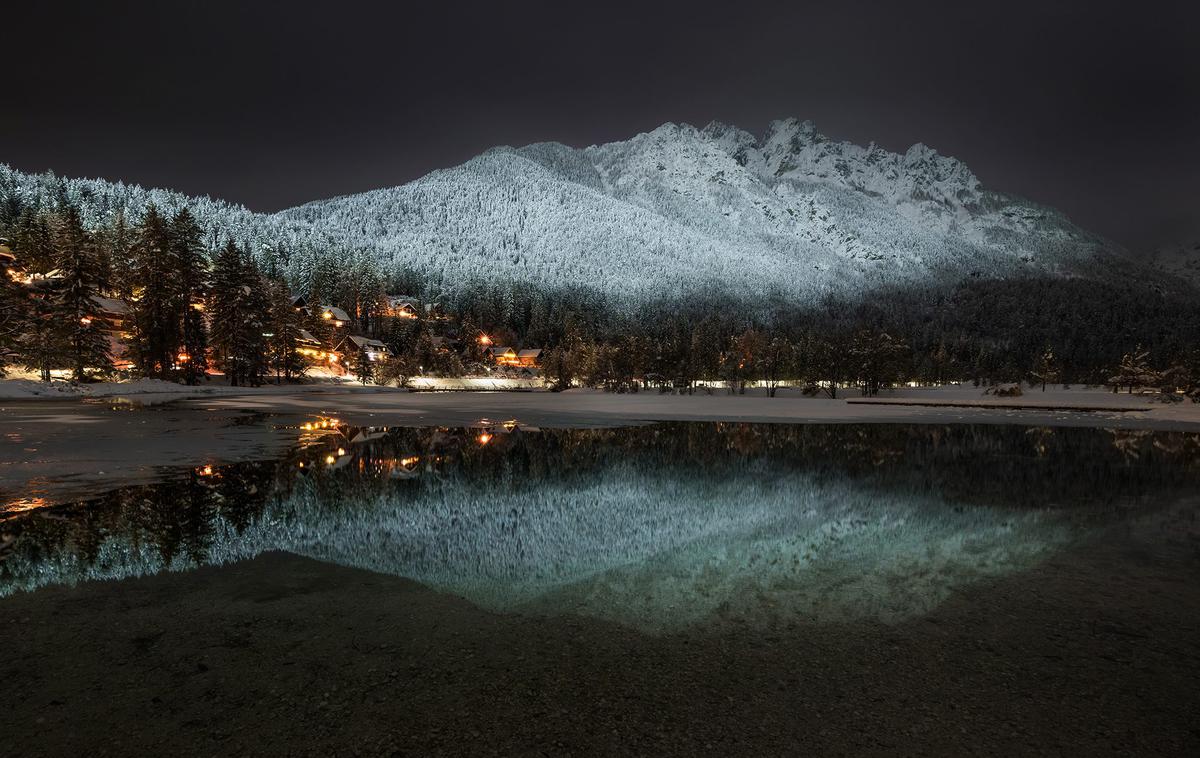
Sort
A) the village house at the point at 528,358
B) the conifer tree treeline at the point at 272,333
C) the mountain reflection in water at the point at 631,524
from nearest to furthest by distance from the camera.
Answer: the mountain reflection in water at the point at 631,524 < the conifer tree treeline at the point at 272,333 < the village house at the point at 528,358

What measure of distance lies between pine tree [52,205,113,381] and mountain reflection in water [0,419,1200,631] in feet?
174

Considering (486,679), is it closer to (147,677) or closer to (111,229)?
(147,677)

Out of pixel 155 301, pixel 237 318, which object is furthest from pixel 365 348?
pixel 155 301

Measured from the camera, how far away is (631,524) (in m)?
12.1

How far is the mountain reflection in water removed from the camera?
328 inches

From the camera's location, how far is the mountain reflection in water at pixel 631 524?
27.4ft

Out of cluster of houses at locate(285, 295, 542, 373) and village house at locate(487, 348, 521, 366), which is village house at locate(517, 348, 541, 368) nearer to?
cluster of houses at locate(285, 295, 542, 373)

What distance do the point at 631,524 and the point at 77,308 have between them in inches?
2733

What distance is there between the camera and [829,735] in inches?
187

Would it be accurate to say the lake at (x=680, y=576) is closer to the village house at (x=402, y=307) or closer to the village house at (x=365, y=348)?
the village house at (x=365, y=348)

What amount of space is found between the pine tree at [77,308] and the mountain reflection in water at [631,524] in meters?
53.2

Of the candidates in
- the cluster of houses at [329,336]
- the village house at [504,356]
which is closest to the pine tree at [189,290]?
the cluster of houses at [329,336]

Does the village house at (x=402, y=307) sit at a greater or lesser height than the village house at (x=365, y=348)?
greater

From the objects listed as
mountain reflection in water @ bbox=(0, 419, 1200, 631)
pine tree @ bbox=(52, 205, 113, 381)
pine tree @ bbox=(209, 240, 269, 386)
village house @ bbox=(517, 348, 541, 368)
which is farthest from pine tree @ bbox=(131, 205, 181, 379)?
village house @ bbox=(517, 348, 541, 368)
